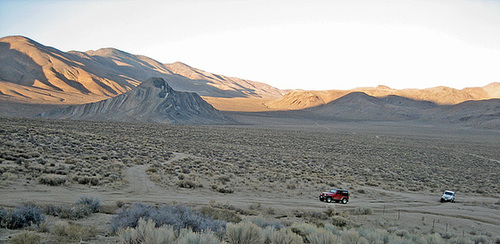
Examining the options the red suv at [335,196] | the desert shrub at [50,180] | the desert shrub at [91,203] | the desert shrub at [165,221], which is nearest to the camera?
the desert shrub at [165,221]

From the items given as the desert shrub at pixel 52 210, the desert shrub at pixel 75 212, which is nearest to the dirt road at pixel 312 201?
the desert shrub at pixel 52 210

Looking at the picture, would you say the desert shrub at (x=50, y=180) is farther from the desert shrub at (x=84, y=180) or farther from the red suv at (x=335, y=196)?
the red suv at (x=335, y=196)

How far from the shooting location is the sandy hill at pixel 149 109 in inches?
3278

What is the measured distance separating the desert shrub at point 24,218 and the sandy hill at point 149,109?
74.3m

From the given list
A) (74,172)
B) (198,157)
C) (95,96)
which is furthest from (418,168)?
(95,96)

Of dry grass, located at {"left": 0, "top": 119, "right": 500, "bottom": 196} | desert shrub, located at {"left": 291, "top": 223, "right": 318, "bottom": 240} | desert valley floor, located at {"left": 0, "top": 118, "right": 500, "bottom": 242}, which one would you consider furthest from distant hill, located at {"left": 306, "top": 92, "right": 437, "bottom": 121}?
desert shrub, located at {"left": 291, "top": 223, "right": 318, "bottom": 240}

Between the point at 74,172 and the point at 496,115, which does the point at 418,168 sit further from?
the point at 496,115

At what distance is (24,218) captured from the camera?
25.3 ft

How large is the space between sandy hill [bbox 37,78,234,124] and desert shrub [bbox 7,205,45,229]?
7426 centimetres

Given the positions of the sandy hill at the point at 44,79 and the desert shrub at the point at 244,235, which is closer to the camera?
the desert shrub at the point at 244,235

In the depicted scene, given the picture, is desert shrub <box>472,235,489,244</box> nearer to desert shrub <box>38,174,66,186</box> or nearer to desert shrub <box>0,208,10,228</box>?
desert shrub <box>0,208,10,228</box>

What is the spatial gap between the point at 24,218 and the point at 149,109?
8122 centimetres

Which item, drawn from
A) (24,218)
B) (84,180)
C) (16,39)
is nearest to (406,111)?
(84,180)

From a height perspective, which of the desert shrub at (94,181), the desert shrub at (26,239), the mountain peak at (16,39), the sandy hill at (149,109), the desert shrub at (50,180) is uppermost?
the mountain peak at (16,39)
